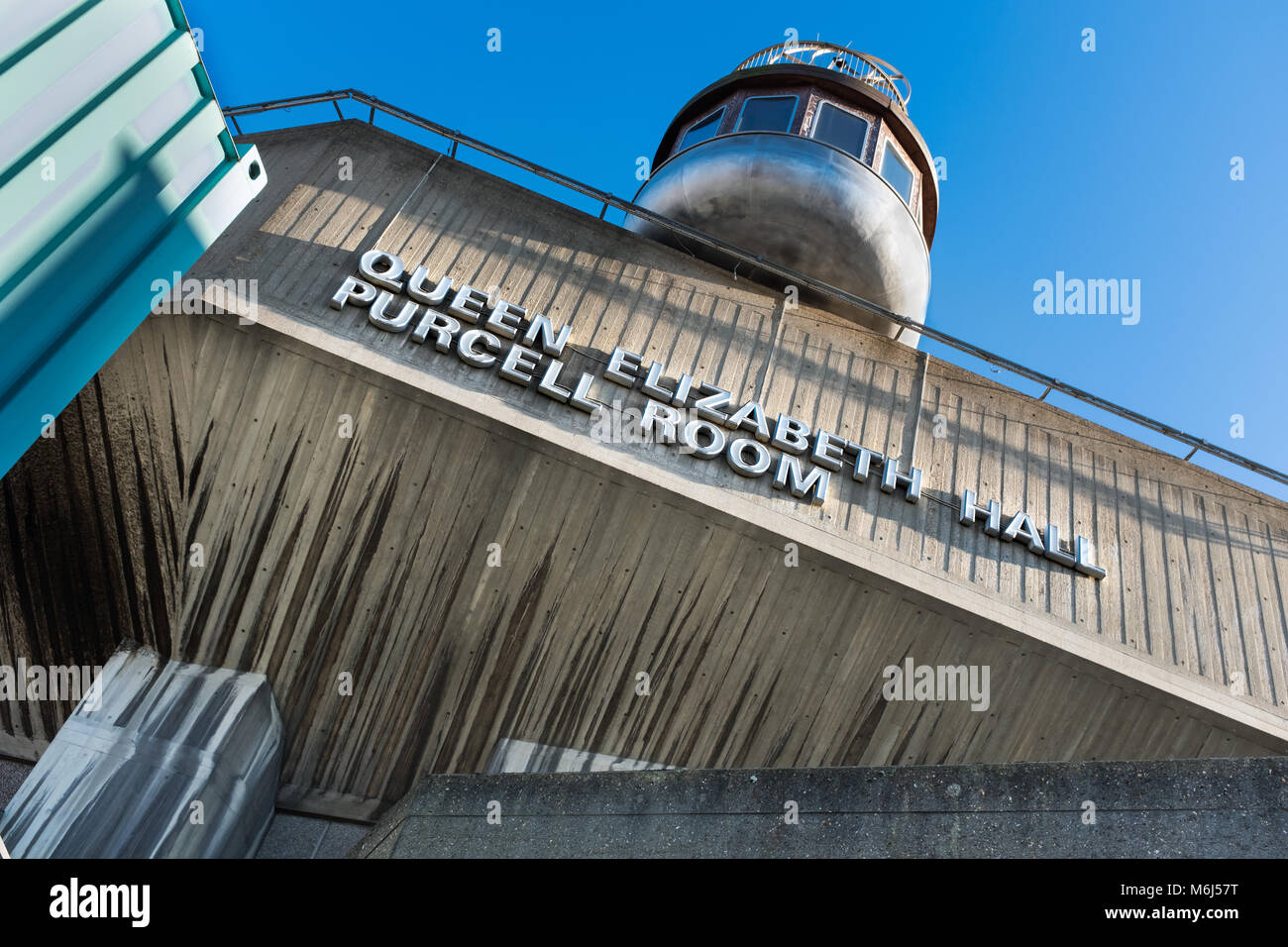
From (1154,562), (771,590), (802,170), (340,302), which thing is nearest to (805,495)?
(771,590)

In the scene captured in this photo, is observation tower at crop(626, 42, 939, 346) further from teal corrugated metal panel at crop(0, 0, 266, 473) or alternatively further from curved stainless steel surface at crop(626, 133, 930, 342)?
teal corrugated metal panel at crop(0, 0, 266, 473)

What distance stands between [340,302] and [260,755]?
535 centimetres

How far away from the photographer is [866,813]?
4.59 m

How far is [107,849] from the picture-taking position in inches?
395

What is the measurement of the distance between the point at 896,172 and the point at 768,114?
8.12 ft

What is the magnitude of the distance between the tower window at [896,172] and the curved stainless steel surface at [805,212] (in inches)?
26.3

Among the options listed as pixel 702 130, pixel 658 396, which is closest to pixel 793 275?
pixel 658 396

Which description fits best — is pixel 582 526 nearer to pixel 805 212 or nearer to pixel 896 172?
pixel 805 212

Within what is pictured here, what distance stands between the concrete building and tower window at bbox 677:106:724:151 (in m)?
6.11

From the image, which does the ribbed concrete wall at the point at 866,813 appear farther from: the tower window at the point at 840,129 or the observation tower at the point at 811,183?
the tower window at the point at 840,129

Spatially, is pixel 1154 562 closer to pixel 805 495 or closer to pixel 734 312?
pixel 805 495

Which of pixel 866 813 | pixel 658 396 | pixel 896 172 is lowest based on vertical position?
pixel 866 813

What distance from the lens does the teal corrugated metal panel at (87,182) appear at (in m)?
5.22

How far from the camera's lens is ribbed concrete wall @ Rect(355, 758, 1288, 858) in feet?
13.1
